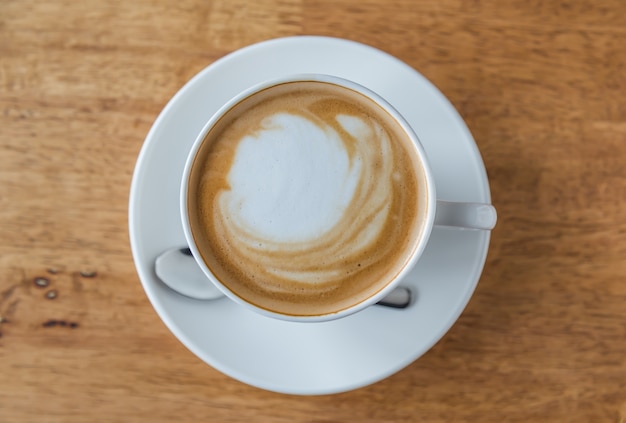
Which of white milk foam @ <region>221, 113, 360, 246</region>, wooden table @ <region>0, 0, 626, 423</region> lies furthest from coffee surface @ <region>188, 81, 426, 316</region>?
wooden table @ <region>0, 0, 626, 423</region>

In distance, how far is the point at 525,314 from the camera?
113 cm

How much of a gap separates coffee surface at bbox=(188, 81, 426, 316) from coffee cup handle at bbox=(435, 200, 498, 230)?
33 mm

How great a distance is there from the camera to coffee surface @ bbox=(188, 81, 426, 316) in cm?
91

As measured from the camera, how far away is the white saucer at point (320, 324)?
0.99 meters

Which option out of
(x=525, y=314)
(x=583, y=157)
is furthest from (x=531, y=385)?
(x=583, y=157)

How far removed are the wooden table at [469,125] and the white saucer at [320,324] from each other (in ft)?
0.51

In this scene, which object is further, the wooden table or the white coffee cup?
the wooden table

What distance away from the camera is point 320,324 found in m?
1.02

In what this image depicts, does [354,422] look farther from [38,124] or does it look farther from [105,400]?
[38,124]

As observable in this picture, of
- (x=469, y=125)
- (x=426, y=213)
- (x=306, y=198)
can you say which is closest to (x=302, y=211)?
(x=306, y=198)

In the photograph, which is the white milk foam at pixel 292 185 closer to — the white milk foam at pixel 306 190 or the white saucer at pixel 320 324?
the white milk foam at pixel 306 190

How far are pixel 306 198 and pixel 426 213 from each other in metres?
0.19

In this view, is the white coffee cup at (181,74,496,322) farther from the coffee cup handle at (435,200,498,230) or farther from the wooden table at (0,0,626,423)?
the wooden table at (0,0,626,423)

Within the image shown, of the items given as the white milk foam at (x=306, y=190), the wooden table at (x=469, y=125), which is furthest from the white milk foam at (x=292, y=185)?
the wooden table at (x=469, y=125)
